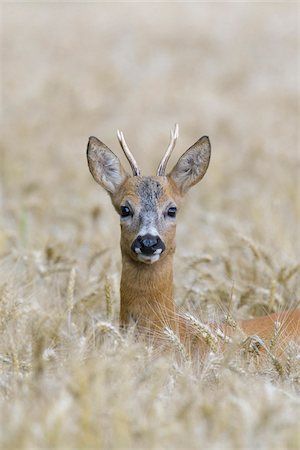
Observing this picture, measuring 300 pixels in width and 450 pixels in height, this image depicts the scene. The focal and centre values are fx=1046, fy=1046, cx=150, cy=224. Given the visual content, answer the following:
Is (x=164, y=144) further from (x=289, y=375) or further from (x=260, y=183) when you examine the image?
(x=289, y=375)

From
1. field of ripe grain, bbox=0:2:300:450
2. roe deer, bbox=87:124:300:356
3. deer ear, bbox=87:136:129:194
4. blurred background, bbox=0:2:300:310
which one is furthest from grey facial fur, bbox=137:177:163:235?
blurred background, bbox=0:2:300:310

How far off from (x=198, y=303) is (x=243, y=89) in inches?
432

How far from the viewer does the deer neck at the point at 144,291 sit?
688 cm

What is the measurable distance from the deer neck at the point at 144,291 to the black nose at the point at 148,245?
300 millimetres

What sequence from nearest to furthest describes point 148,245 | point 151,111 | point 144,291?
point 148,245, point 144,291, point 151,111

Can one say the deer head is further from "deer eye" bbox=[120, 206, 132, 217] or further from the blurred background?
the blurred background

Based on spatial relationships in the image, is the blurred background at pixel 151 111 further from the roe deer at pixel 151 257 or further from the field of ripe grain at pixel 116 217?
the roe deer at pixel 151 257

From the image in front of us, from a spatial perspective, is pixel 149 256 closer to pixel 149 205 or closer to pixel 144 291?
pixel 144 291

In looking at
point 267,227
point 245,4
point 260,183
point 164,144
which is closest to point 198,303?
point 267,227

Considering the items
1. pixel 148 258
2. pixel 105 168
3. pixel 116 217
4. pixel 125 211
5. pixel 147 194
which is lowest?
pixel 116 217

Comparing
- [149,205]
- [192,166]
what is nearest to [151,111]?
[192,166]

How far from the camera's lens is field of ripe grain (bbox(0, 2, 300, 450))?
14.4 ft

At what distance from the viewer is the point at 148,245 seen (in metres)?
6.58

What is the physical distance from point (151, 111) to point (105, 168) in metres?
10.1
